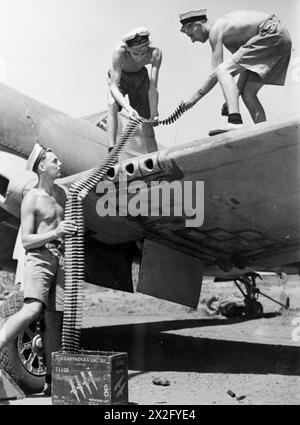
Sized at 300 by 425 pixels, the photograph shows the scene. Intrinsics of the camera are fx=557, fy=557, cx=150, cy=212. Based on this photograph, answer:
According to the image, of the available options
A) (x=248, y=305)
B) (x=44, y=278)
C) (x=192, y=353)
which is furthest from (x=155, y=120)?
(x=248, y=305)

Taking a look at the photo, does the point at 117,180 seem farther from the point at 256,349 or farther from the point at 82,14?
the point at 256,349

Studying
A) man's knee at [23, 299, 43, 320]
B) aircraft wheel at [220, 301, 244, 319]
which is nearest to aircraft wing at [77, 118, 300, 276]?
man's knee at [23, 299, 43, 320]

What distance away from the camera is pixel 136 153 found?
6109 mm

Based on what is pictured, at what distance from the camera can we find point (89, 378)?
11.3ft

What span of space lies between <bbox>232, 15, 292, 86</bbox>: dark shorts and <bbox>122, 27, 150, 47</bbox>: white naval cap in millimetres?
984

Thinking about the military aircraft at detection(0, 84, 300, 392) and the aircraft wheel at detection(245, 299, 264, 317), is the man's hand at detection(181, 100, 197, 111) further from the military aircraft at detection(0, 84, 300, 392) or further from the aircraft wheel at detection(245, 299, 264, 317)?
the aircraft wheel at detection(245, 299, 264, 317)

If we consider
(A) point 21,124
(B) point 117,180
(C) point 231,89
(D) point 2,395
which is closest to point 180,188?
(B) point 117,180

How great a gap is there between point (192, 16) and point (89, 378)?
10.6 ft

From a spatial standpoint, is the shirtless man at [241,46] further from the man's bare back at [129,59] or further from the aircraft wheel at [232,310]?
the aircraft wheel at [232,310]

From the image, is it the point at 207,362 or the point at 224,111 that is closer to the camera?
the point at 224,111

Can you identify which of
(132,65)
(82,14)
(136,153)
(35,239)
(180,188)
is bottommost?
(35,239)

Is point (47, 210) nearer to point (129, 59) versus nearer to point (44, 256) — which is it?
point (44, 256)

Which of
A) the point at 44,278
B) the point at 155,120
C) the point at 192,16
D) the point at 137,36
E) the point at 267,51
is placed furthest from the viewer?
the point at 155,120
